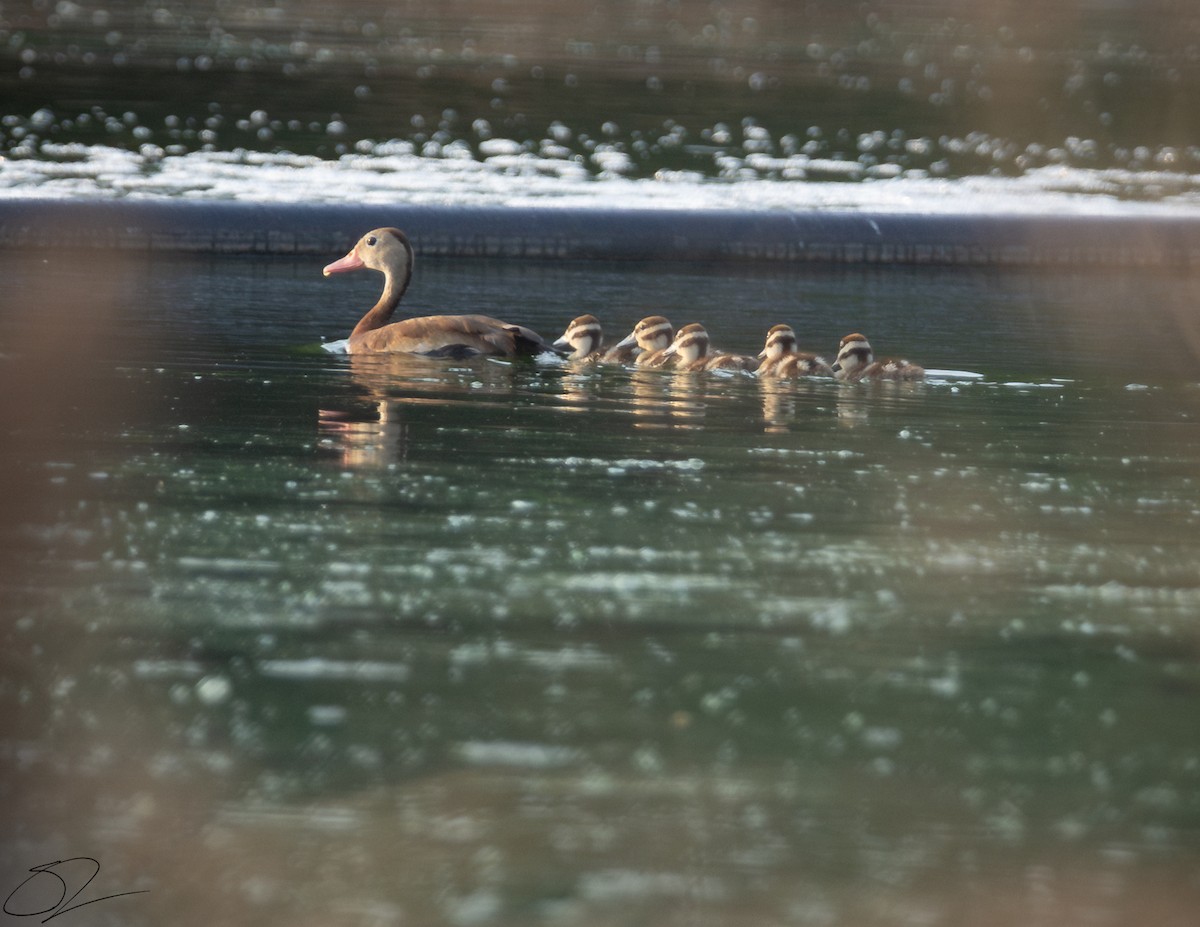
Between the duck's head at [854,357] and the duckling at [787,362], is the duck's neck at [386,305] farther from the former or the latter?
the duck's head at [854,357]

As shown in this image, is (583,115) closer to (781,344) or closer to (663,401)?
(781,344)

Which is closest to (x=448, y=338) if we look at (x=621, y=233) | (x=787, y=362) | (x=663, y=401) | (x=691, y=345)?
(x=691, y=345)

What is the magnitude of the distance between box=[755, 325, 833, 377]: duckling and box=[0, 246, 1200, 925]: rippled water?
0.34 meters

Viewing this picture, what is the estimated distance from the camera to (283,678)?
3508 mm

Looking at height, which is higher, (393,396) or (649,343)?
(649,343)

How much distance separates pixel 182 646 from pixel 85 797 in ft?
2.42

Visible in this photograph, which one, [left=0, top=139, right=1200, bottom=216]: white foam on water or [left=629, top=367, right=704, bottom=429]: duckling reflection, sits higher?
[left=0, top=139, right=1200, bottom=216]: white foam on water

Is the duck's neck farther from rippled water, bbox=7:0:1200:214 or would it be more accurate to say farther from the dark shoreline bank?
rippled water, bbox=7:0:1200:214

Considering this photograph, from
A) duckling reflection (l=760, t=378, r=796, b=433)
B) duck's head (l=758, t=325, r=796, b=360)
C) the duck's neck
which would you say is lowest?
duckling reflection (l=760, t=378, r=796, b=433)

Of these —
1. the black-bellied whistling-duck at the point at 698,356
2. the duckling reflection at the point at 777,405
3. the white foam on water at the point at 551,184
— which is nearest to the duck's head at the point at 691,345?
the black-bellied whistling-duck at the point at 698,356

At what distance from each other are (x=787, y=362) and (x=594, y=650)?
3993 mm

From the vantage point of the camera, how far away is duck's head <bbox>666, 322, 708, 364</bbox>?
25.4 feet

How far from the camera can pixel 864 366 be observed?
24.7ft

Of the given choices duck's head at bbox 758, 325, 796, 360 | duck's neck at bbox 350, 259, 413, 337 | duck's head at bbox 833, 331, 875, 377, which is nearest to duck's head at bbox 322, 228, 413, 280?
duck's neck at bbox 350, 259, 413, 337
